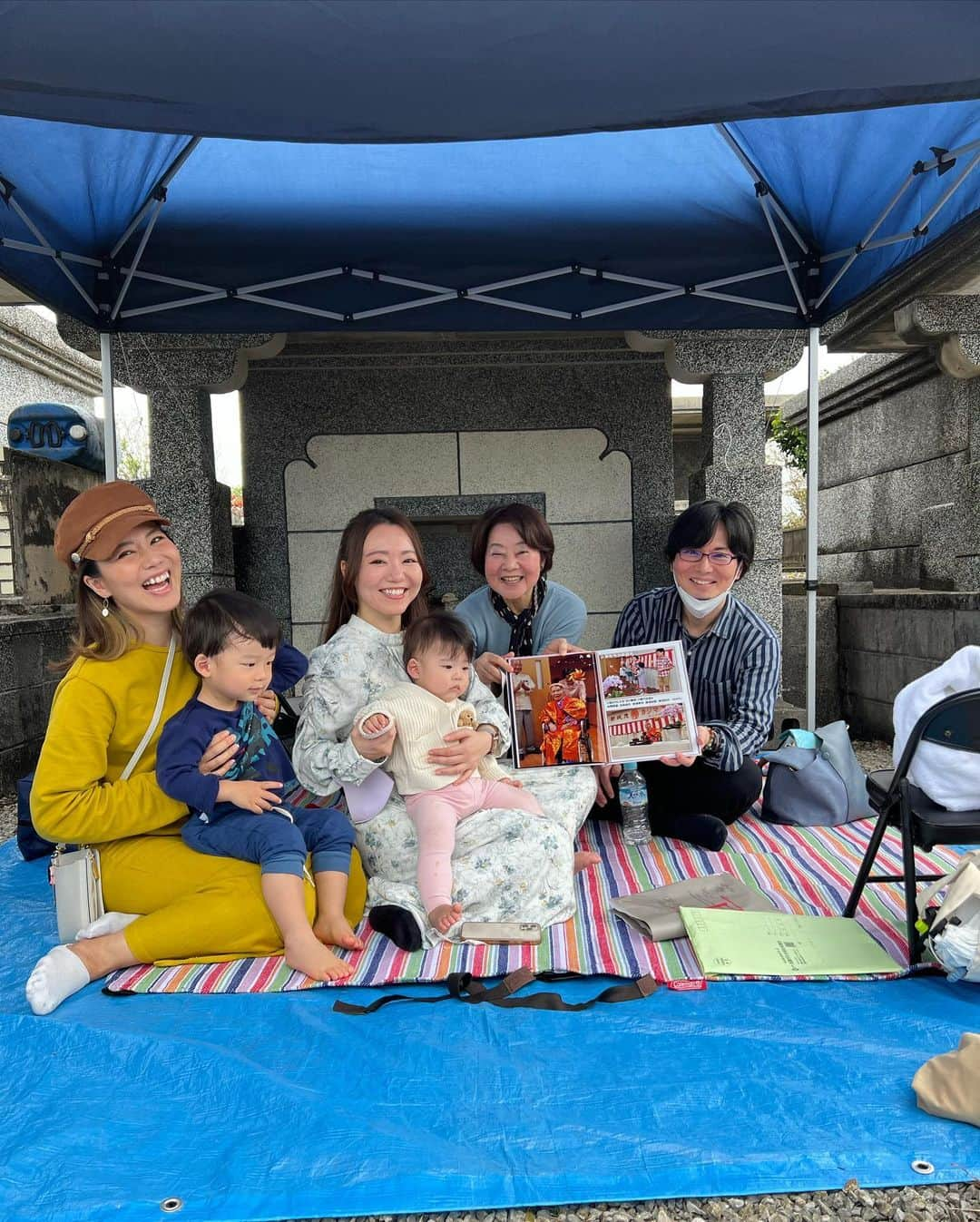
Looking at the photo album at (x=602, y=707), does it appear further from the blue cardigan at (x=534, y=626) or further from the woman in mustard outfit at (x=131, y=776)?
the woman in mustard outfit at (x=131, y=776)

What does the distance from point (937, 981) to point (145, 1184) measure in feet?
6.73

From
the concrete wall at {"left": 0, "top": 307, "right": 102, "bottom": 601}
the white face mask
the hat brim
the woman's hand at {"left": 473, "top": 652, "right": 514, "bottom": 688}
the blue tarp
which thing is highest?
the concrete wall at {"left": 0, "top": 307, "right": 102, "bottom": 601}

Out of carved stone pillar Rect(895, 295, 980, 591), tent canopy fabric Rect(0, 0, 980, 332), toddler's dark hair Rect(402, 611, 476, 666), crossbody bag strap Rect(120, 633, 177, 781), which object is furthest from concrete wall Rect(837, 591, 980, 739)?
crossbody bag strap Rect(120, 633, 177, 781)

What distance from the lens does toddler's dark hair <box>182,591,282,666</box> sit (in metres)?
2.63

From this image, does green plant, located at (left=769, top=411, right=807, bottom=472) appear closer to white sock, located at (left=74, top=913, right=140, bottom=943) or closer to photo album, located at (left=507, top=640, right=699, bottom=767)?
photo album, located at (left=507, top=640, right=699, bottom=767)

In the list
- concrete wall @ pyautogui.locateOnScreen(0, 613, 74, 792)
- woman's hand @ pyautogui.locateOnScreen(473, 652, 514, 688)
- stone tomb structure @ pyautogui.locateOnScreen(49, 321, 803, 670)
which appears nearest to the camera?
woman's hand @ pyautogui.locateOnScreen(473, 652, 514, 688)

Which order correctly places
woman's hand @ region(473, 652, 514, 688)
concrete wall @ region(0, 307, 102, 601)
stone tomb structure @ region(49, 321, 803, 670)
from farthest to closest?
concrete wall @ region(0, 307, 102, 601) < stone tomb structure @ region(49, 321, 803, 670) < woman's hand @ region(473, 652, 514, 688)

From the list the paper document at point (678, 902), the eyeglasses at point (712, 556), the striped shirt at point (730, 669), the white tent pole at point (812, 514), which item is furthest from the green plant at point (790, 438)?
the paper document at point (678, 902)

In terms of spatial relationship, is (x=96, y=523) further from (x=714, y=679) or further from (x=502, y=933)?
(x=714, y=679)

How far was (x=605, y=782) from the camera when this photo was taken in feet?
12.5

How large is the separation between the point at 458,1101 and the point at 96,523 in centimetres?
198

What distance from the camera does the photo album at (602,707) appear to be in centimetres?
332

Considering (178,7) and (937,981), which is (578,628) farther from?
(178,7)

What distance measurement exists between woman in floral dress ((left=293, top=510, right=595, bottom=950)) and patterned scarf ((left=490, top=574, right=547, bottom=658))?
0.68 meters
